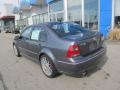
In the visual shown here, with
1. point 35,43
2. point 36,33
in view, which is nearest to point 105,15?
point 36,33

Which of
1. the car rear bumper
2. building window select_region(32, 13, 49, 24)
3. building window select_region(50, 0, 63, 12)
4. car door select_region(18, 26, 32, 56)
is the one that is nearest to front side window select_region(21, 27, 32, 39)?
car door select_region(18, 26, 32, 56)

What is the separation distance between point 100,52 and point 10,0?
5430 cm

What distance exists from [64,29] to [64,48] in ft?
3.46

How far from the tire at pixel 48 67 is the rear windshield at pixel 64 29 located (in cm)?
81

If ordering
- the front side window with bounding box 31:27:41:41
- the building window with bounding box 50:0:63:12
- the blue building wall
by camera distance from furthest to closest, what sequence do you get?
the building window with bounding box 50:0:63:12 → the blue building wall → the front side window with bounding box 31:27:41:41

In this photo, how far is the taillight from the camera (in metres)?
4.02

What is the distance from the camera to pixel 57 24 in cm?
527

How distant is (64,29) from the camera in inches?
198

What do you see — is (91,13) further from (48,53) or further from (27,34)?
(48,53)

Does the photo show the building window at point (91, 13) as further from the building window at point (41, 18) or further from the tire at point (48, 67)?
the building window at point (41, 18)

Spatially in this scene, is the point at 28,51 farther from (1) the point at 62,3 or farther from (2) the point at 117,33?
(1) the point at 62,3

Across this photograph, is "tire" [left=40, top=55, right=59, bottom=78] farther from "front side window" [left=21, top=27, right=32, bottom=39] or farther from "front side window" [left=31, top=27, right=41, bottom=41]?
"front side window" [left=21, top=27, right=32, bottom=39]

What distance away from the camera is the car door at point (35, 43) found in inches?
202

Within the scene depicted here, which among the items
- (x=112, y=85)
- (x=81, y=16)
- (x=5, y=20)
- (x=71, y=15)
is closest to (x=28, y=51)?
(x=112, y=85)
